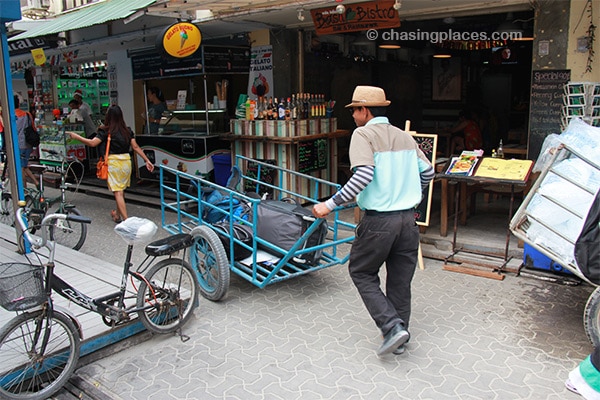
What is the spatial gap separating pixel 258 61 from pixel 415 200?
19.3 feet

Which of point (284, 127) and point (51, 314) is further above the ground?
point (284, 127)

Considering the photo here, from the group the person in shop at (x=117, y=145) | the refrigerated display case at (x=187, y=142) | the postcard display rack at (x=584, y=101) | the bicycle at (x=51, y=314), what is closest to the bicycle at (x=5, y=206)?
the person in shop at (x=117, y=145)

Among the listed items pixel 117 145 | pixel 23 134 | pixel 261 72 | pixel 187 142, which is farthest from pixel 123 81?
pixel 117 145

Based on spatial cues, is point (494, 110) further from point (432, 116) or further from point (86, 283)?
point (86, 283)

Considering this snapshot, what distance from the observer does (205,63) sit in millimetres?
9172

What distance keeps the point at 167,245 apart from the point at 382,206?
1.69m

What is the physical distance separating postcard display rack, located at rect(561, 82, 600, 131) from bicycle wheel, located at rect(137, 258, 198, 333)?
434cm

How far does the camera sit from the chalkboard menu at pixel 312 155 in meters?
8.22

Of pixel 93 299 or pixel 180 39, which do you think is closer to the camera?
pixel 93 299

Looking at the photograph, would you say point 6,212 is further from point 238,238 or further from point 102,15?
point 238,238

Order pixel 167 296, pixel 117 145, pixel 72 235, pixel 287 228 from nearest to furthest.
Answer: pixel 167 296, pixel 287 228, pixel 72 235, pixel 117 145

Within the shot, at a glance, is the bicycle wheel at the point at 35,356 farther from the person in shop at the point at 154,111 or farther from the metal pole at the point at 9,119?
the person in shop at the point at 154,111

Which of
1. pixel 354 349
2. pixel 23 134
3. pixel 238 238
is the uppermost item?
pixel 23 134

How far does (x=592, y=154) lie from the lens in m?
3.98
